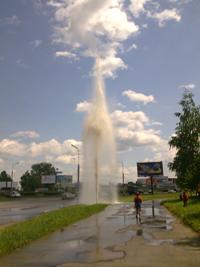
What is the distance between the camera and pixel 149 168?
86.6 meters

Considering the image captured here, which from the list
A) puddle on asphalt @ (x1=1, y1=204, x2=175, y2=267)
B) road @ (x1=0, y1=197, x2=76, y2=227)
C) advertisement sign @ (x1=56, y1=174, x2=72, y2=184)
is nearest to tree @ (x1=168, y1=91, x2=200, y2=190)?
road @ (x1=0, y1=197, x2=76, y2=227)

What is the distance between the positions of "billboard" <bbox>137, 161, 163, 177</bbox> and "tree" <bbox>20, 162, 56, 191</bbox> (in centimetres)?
9567

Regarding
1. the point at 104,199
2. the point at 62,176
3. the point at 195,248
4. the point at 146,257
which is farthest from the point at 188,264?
the point at 62,176

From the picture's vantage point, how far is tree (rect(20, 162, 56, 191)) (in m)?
180

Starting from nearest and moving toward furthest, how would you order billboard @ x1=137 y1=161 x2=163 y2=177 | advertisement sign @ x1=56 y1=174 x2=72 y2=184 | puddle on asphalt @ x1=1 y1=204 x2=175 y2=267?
puddle on asphalt @ x1=1 y1=204 x2=175 y2=267 < billboard @ x1=137 y1=161 x2=163 y2=177 < advertisement sign @ x1=56 y1=174 x2=72 y2=184

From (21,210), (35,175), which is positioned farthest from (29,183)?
(21,210)

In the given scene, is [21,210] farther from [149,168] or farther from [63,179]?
[63,179]

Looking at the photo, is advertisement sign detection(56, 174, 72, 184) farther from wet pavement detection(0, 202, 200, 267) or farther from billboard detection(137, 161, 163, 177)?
wet pavement detection(0, 202, 200, 267)

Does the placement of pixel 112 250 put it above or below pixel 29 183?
below

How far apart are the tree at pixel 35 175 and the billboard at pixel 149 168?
95.7 meters

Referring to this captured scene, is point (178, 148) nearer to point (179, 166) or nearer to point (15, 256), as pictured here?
point (179, 166)

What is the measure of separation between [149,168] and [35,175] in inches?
4288

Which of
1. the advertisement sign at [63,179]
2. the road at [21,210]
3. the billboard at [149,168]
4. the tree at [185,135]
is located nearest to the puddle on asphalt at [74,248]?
the road at [21,210]

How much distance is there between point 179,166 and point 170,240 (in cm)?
3741
